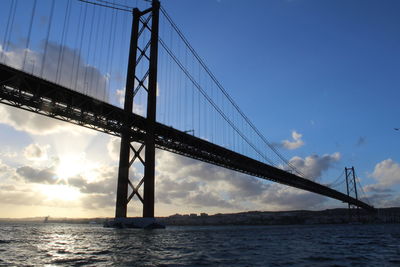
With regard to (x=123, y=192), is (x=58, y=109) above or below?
above

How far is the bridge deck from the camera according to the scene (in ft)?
98.9

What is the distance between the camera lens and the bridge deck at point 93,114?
98.9 feet

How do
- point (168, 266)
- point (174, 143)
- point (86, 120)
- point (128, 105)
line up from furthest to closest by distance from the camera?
point (174, 143), point (128, 105), point (86, 120), point (168, 266)

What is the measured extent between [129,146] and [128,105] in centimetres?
498

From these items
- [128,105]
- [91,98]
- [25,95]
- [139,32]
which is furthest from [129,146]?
[139,32]

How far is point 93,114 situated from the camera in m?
37.0

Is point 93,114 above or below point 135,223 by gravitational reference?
above

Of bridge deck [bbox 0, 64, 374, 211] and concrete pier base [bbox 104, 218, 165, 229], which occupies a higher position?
bridge deck [bbox 0, 64, 374, 211]

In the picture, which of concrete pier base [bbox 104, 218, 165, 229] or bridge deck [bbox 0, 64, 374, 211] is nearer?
bridge deck [bbox 0, 64, 374, 211]

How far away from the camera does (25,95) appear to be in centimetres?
3116

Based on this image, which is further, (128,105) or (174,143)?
(174,143)

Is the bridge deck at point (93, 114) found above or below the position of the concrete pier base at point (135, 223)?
above

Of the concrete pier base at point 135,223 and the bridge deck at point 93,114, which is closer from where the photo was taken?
the bridge deck at point 93,114

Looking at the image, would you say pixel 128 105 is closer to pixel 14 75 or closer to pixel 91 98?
pixel 91 98
